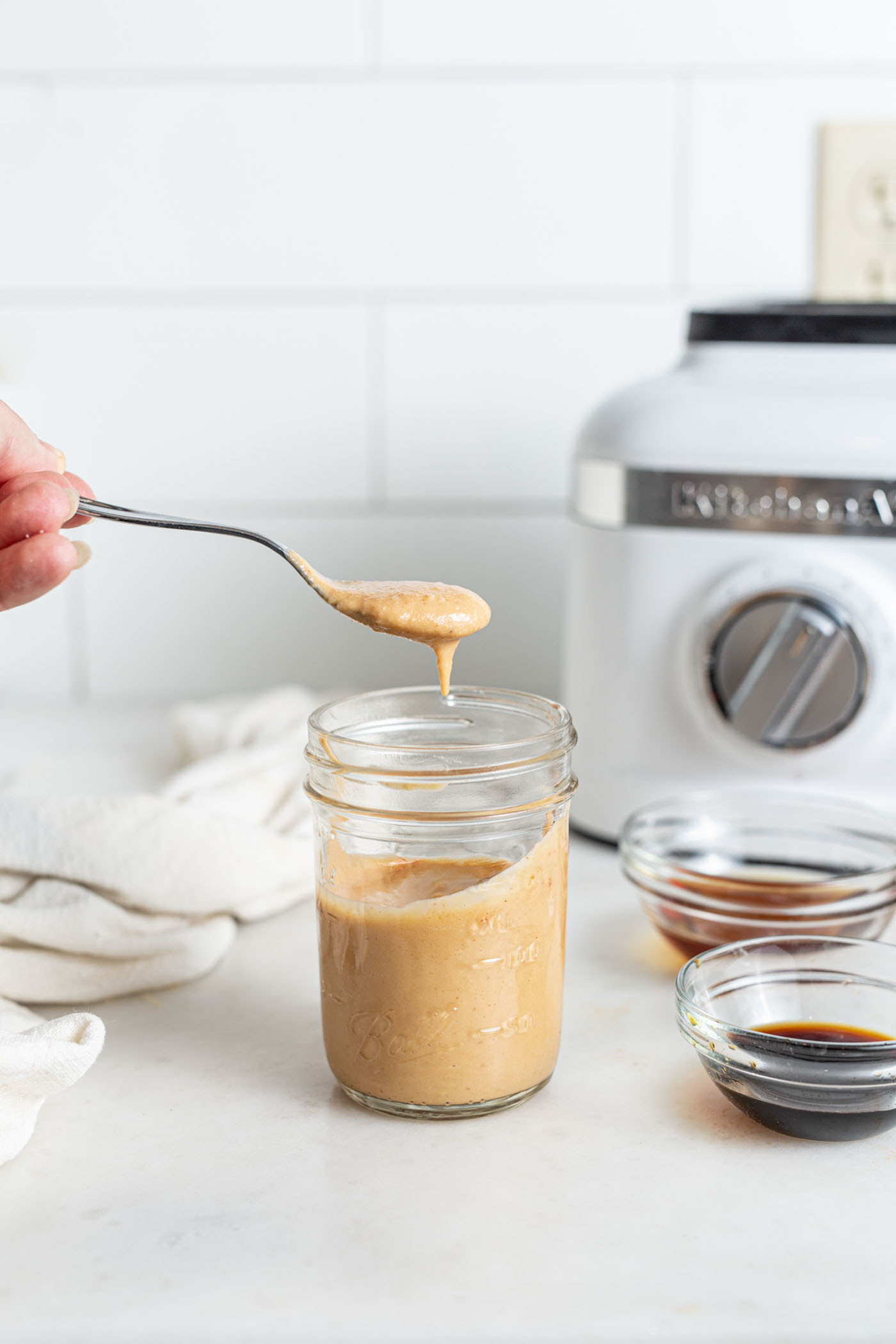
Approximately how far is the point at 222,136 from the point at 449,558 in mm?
407

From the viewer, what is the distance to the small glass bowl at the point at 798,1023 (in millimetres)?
500

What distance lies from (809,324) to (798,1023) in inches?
17.7

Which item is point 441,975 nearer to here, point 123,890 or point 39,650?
point 123,890

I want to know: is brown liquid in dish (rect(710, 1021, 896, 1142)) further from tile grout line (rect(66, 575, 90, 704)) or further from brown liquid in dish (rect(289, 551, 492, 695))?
tile grout line (rect(66, 575, 90, 704))

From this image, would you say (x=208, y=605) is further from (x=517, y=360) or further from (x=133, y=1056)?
(x=133, y=1056)

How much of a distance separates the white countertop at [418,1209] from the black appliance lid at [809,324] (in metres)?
0.45

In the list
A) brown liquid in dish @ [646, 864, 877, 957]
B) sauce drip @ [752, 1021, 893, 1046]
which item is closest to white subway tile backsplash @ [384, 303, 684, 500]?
brown liquid in dish @ [646, 864, 877, 957]

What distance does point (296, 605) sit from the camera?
3.82 feet

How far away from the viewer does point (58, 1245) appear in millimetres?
455

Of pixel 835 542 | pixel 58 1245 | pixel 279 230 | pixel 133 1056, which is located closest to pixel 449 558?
pixel 279 230

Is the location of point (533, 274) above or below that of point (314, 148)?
below

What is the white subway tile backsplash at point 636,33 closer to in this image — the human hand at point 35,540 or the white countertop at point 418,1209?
the human hand at point 35,540

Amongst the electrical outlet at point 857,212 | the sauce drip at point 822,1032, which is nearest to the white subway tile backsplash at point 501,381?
the electrical outlet at point 857,212

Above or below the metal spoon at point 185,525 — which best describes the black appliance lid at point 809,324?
above
